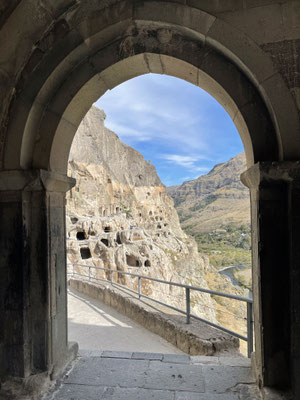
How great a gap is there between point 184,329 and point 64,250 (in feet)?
7.98

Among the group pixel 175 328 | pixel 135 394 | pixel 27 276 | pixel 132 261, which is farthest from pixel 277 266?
pixel 132 261

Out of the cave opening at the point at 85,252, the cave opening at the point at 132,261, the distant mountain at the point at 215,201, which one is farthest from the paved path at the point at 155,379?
the distant mountain at the point at 215,201

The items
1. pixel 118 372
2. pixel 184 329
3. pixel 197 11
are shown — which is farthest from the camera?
pixel 184 329

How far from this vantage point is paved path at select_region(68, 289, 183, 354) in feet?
13.9

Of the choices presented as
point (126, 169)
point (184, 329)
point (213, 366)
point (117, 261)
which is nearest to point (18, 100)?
point (213, 366)

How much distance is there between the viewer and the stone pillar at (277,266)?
208 centimetres

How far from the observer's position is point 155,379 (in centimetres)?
252

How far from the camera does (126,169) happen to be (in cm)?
4981

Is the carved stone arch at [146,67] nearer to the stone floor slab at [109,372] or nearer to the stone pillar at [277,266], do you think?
the stone pillar at [277,266]

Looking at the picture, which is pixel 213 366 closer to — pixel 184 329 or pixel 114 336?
pixel 184 329

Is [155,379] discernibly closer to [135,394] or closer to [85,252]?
[135,394]

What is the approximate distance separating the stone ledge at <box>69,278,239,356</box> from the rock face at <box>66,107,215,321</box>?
2.23 metres

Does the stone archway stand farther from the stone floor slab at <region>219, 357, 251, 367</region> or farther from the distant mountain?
the distant mountain

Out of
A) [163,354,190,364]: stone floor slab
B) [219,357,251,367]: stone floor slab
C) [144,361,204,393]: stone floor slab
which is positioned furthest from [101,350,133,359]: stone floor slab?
[219,357,251,367]: stone floor slab
